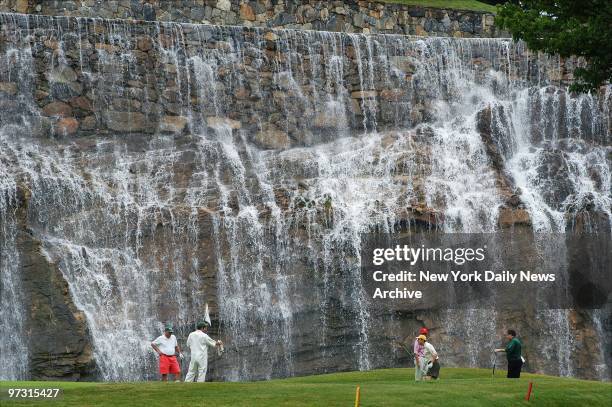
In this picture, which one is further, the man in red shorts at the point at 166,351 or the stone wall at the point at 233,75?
the stone wall at the point at 233,75

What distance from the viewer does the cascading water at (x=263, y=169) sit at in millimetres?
35594

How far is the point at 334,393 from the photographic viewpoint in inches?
946

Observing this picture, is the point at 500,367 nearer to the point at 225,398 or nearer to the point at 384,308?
the point at 384,308

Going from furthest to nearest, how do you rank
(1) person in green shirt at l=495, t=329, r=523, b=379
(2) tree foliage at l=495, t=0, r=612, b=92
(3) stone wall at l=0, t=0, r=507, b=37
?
(3) stone wall at l=0, t=0, r=507, b=37, (2) tree foliage at l=495, t=0, r=612, b=92, (1) person in green shirt at l=495, t=329, r=523, b=379

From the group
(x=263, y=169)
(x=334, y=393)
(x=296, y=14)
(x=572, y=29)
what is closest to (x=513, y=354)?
(x=334, y=393)

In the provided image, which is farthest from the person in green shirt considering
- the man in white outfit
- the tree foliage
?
the man in white outfit

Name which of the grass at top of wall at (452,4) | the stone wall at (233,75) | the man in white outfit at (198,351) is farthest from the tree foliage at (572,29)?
the grass at top of wall at (452,4)

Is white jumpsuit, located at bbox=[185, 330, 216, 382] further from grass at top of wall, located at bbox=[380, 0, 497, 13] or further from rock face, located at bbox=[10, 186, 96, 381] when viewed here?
grass at top of wall, located at bbox=[380, 0, 497, 13]

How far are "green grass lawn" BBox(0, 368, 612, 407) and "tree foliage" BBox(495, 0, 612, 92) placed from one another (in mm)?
6688

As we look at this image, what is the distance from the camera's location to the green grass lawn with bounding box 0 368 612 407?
2256cm

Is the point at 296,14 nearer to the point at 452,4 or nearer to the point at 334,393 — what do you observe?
the point at 452,4

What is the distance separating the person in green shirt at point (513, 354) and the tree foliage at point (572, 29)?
18.6ft

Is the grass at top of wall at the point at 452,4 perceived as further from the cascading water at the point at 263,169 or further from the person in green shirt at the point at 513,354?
the person in green shirt at the point at 513,354

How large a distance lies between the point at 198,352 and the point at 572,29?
33.7 ft
